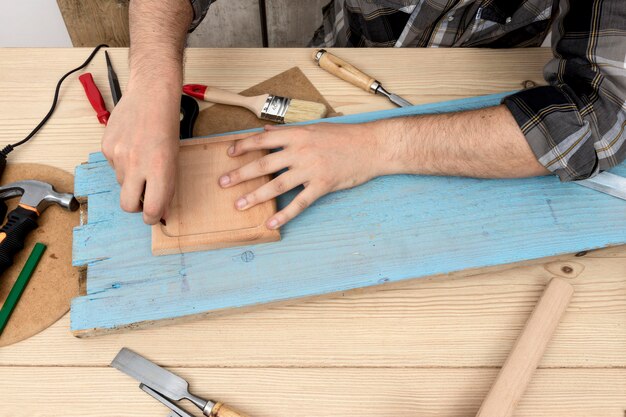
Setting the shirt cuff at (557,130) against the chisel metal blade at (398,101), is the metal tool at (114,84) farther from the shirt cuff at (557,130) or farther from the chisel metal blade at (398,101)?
the shirt cuff at (557,130)

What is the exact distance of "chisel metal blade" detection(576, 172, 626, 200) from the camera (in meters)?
0.92

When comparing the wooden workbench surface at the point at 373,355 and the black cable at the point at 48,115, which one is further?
the black cable at the point at 48,115

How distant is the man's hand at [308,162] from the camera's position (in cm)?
85

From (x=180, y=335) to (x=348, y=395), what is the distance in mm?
281

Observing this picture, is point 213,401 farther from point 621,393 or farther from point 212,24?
point 212,24

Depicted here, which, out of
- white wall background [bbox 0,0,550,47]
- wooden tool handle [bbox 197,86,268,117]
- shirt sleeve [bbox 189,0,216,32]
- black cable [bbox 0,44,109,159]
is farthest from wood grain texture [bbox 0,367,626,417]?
white wall background [bbox 0,0,550,47]

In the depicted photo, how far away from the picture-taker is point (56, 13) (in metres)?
1.85

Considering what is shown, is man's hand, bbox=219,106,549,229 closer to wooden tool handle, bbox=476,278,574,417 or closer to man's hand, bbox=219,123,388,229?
man's hand, bbox=219,123,388,229

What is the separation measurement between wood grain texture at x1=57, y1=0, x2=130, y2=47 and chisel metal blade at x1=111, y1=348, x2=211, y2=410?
0.96 meters

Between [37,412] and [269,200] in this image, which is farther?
[269,200]

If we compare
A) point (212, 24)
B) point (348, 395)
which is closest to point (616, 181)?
point (348, 395)

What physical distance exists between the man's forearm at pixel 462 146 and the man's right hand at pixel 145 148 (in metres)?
0.39

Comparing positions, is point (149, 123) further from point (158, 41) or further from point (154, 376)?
point (154, 376)

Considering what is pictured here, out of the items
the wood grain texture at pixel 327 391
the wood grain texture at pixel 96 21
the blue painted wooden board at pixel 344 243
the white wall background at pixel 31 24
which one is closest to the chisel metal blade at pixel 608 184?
the blue painted wooden board at pixel 344 243
